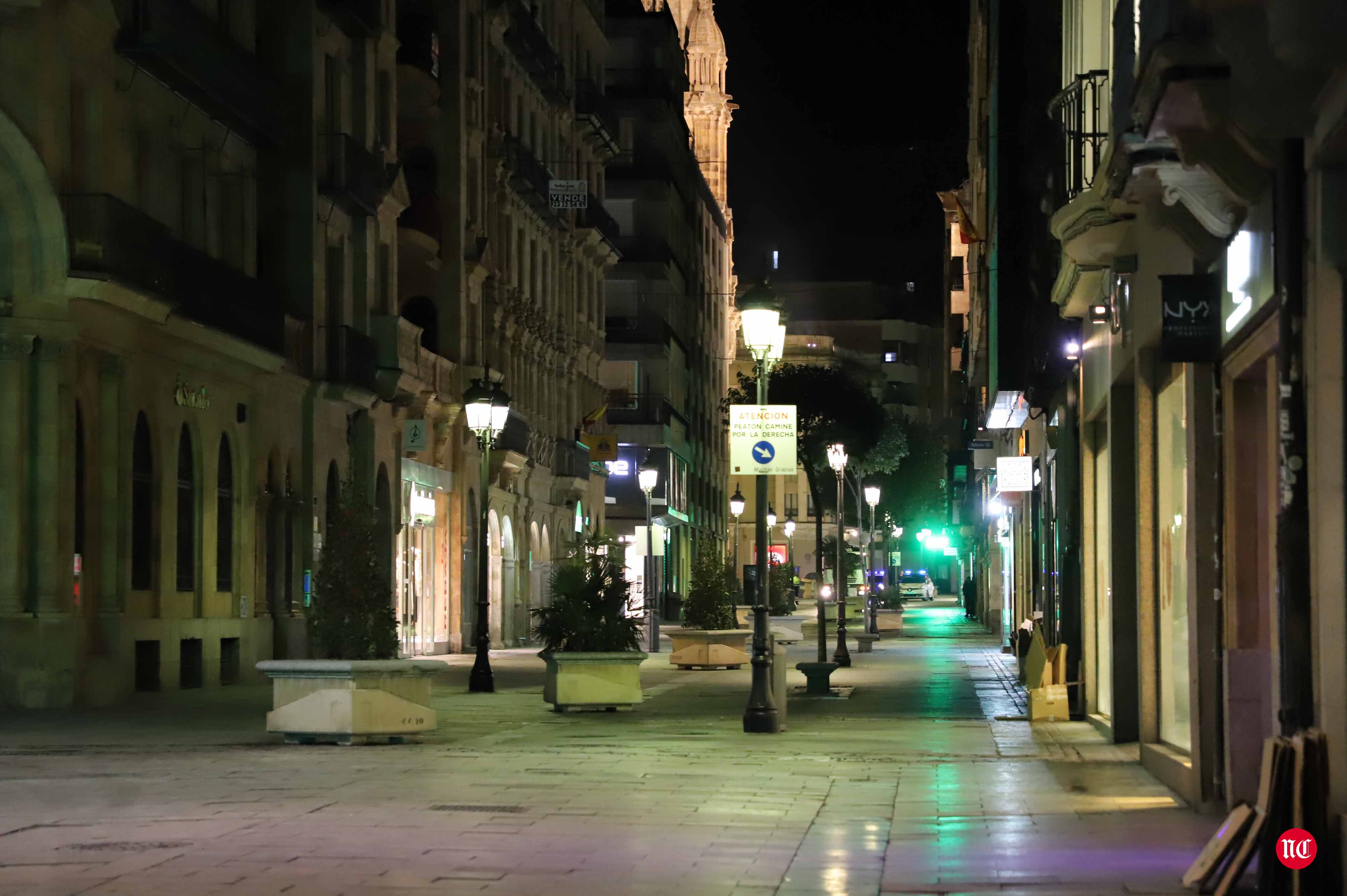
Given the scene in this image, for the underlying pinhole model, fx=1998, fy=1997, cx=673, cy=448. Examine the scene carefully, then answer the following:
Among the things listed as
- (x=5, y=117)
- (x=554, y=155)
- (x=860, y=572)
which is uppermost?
(x=554, y=155)

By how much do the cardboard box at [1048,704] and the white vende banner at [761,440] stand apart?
3888mm

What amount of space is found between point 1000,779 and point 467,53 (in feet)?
115

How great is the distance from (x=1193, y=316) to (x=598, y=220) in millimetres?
53242

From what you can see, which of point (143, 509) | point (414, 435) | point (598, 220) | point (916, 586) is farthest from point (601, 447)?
point (916, 586)

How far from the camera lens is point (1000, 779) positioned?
637 inches

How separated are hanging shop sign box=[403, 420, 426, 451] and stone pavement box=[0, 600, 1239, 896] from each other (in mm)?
20144

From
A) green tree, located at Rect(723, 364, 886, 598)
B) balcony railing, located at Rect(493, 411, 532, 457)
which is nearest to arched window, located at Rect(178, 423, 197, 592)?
balcony railing, located at Rect(493, 411, 532, 457)

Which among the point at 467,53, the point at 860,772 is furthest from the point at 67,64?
the point at 467,53

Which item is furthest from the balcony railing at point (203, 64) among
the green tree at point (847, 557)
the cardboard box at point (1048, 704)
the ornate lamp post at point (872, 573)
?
the green tree at point (847, 557)

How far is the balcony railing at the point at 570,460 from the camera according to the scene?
204 ft

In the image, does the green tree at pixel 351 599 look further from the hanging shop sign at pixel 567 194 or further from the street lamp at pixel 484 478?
the hanging shop sign at pixel 567 194

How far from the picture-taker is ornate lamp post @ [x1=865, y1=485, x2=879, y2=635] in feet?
169

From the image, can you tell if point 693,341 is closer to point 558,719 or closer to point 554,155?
point 554,155

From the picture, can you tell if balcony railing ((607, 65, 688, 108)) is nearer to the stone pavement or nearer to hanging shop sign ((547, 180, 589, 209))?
hanging shop sign ((547, 180, 589, 209))
